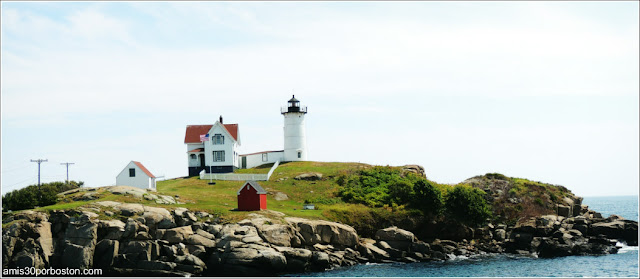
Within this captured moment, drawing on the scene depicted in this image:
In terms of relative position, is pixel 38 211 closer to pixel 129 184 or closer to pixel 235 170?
pixel 129 184

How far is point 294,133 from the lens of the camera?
91.6 metres

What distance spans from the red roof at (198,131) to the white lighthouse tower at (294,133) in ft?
24.9

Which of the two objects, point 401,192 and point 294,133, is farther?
point 294,133

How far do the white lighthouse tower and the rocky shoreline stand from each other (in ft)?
105

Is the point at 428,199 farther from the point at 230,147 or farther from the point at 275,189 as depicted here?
the point at 230,147

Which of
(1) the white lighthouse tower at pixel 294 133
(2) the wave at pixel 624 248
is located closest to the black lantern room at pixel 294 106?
(1) the white lighthouse tower at pixel 294 133

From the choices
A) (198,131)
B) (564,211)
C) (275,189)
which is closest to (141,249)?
(275,189)

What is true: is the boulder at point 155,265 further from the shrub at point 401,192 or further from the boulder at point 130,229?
the shrub at point 401,192

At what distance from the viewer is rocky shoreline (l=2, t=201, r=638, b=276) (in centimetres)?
5000

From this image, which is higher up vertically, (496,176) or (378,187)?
(496,176)

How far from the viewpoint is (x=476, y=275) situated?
50.4 meters

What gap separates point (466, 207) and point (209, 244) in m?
25.3

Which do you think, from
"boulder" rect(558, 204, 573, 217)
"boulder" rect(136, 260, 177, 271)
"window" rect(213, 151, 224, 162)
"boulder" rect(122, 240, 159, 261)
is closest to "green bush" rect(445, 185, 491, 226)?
"boulder" rect(558, 204, 573, 217)

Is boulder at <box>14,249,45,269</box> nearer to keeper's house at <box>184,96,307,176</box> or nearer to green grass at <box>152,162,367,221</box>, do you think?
green grass at <box>152,162,367,221</box>
